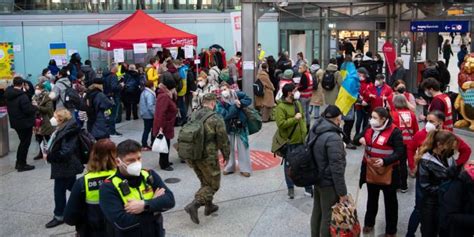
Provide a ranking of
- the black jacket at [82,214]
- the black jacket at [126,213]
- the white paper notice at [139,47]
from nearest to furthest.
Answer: the black jacket at [126,213] < the black jacket at [82,214] < the white paper notice at [139,47]

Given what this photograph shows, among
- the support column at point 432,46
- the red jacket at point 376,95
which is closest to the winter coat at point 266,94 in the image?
the red jacket at point 376,95

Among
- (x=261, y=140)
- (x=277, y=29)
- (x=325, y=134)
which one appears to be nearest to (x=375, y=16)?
(x=277, y=29)

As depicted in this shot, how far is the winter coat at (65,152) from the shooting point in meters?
6.67

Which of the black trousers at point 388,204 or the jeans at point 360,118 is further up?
the jeans at point 360,118

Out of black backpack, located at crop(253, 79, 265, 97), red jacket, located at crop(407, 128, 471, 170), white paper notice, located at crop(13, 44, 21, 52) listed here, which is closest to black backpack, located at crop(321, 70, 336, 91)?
black backpack, located at crop(253, 79, 265, 97)

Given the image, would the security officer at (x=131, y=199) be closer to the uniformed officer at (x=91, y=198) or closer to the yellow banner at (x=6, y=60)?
the uniformed officer at (x=91, y=198)

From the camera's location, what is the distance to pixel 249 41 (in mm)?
15016

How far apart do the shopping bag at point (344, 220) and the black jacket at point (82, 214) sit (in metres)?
2.28

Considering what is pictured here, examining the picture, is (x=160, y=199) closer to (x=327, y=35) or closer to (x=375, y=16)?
(x=375, y=16)

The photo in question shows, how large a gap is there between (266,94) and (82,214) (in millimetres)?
9715

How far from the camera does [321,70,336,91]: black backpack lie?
41.9 ft

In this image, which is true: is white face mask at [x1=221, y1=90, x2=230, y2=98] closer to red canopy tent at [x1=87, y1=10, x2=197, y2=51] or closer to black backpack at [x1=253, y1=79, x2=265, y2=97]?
black backpack at [x1=253, y1=79, x2=265, y2=97]

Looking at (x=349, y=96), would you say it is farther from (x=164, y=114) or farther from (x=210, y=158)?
(x=210, y=158)

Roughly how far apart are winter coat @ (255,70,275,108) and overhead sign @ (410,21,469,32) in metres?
5.54
